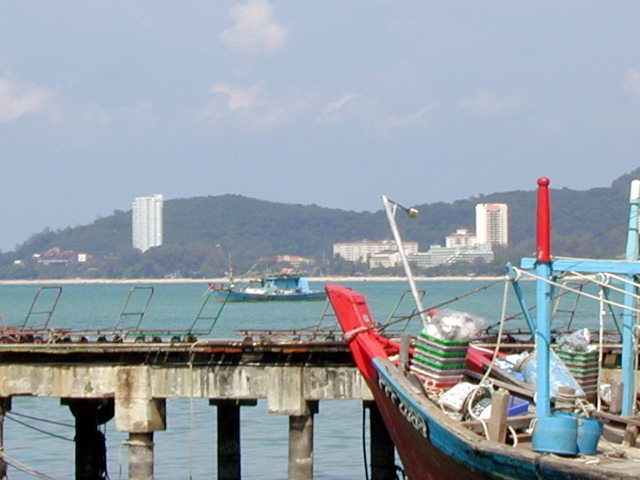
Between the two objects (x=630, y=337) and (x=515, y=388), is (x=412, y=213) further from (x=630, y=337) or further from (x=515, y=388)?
(x=630, y=337)

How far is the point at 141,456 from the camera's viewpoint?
936 inches

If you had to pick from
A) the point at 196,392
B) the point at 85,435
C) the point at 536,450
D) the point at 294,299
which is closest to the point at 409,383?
the point at 536,450

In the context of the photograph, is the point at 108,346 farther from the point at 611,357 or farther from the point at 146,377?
the point at 611,357

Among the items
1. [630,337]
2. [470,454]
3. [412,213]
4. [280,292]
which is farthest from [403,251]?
[280,292]

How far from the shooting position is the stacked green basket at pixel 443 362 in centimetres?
1972

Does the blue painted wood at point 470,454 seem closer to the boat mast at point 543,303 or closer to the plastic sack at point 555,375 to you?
the boat mast at point 543,303

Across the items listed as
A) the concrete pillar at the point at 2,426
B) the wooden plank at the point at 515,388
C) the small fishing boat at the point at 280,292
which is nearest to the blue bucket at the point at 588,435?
the wooden plank at the point at 515,388

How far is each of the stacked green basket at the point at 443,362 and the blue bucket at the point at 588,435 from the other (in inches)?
169

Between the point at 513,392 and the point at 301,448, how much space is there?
575 centimetres

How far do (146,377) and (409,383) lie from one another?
281 inches

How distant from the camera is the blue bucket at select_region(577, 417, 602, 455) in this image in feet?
51.1

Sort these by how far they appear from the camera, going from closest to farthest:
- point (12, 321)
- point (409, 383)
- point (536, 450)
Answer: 1. point (536, 450)
2. point (409, 383)
3. point (12, 321)

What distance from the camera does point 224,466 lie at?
26766mm

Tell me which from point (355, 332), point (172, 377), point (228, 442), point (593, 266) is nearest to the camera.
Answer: point (593, 266)
